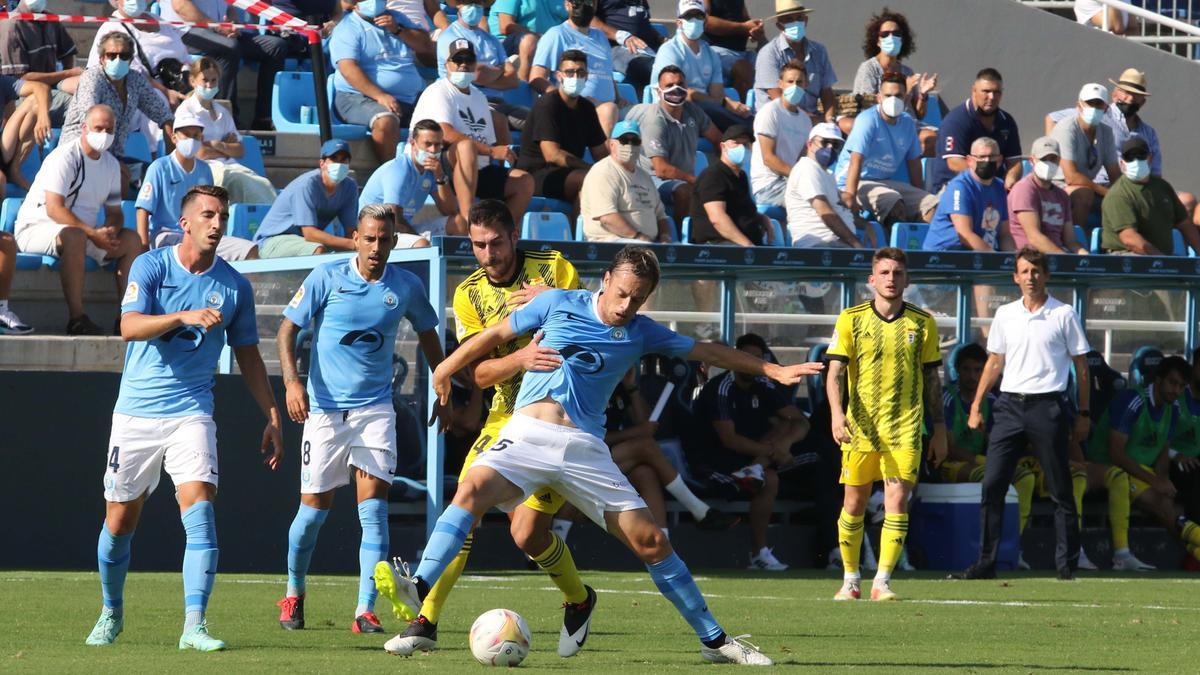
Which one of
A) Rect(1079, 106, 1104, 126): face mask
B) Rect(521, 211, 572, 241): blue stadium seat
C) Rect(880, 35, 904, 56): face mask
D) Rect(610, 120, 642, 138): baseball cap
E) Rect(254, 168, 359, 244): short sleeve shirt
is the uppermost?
Rect(880, 35, 904, 56): face mask

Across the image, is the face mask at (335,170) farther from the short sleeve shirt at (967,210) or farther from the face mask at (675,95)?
the short sleeve shirt at (967,210)

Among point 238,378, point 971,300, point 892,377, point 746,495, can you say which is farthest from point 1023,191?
point 238,378

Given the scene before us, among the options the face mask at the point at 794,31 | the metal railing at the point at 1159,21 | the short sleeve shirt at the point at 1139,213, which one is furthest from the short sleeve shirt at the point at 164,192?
the metal railing at the point at 1159,21

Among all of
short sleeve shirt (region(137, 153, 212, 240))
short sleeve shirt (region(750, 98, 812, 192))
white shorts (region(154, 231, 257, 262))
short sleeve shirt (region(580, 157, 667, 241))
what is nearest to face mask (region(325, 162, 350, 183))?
white shorts (region(154, 231, 257, 262))

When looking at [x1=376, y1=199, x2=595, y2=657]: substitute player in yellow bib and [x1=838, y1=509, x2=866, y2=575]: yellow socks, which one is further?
[x1=838, y1=509, x2=866, y2=575]: yellow socks

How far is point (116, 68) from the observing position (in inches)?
611

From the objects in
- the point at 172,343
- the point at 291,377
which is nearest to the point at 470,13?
the point at 291,377

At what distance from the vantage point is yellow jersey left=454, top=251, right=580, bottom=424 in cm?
888

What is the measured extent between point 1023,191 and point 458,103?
17.0ft

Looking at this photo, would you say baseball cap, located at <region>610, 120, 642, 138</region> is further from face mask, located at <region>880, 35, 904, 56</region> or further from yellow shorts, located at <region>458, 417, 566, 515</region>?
yellow shorts, located at <region>458, 417, 566, 515</region>

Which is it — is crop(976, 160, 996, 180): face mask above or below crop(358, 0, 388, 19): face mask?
below

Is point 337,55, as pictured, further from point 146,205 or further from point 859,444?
point 859,444

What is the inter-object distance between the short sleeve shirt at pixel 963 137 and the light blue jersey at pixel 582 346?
11.4 m

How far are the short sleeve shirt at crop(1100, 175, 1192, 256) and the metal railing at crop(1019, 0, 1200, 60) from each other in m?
5.60
